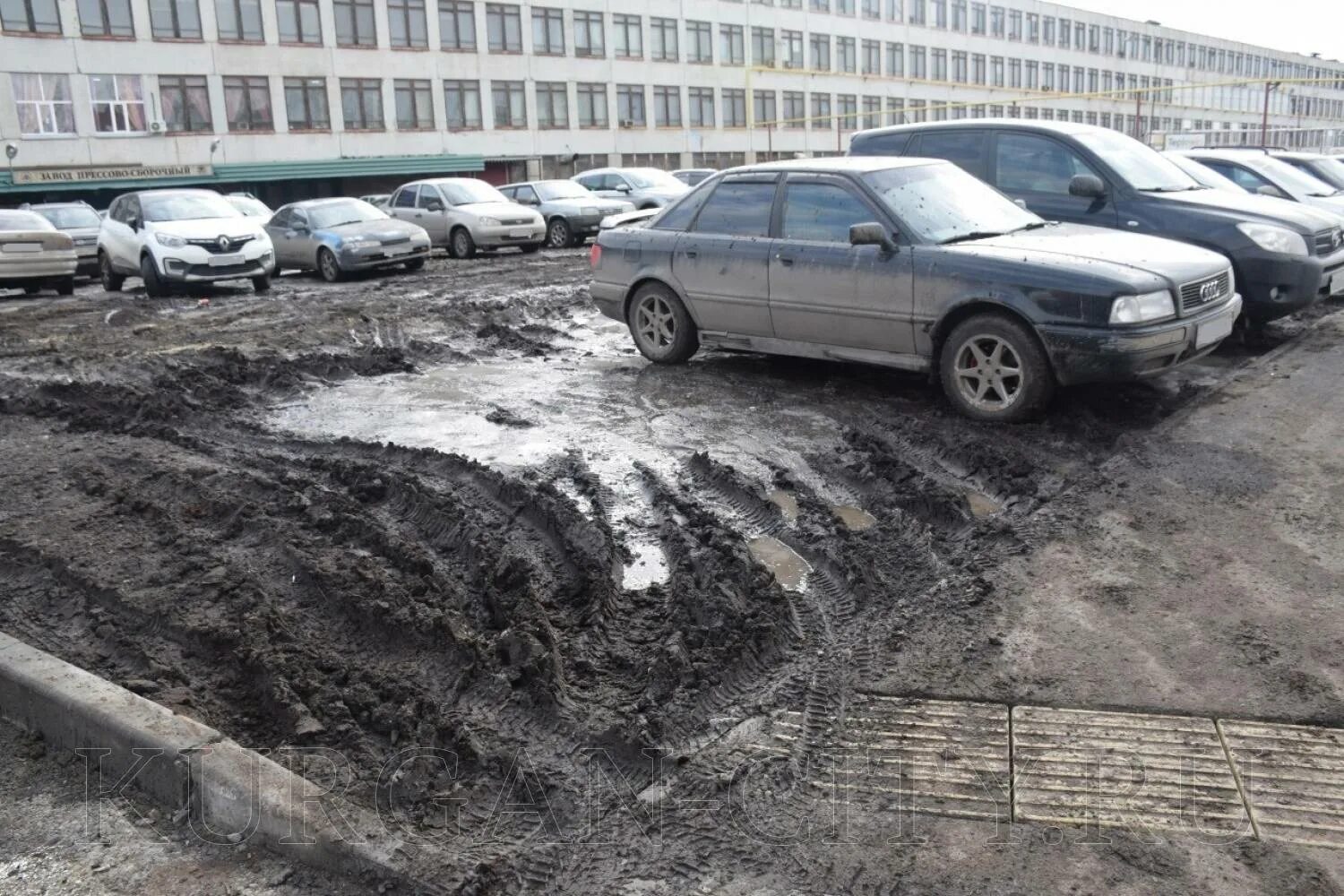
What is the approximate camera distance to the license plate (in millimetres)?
7180

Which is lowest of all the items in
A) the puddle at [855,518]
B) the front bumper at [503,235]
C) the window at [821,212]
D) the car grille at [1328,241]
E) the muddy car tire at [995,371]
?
the puddle at [855,518]

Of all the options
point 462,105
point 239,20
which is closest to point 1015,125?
point 239,20

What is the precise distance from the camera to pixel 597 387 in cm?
908

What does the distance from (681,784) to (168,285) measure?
1598cm

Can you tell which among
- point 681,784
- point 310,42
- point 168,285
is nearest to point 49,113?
point 310,42

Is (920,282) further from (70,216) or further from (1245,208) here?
(70,216)

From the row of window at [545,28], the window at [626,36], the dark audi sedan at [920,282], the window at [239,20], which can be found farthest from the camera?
the window at [626,36]

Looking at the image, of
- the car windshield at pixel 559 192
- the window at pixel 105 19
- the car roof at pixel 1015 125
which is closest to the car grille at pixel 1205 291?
the car roof at pixel 1015 125

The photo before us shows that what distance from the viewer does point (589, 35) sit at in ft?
183

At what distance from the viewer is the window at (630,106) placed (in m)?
57.1

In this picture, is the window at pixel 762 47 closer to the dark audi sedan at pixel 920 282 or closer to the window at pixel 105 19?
the window at pixel 105 19

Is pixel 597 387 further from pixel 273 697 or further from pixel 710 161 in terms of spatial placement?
pixel 710 161

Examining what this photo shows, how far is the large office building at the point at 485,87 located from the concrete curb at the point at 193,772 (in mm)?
29162

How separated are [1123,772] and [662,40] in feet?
195
